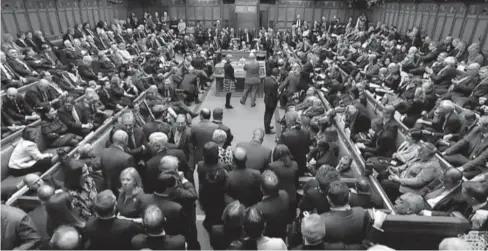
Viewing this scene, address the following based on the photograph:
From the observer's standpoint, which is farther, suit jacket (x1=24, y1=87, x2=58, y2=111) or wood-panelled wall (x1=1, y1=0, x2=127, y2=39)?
wood-panelled wall (x1=1, y1=0, x2=127, y2=39)

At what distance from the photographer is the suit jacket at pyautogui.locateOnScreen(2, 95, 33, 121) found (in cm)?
654

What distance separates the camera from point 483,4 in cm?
1175

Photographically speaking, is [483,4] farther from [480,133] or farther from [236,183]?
[236,183]

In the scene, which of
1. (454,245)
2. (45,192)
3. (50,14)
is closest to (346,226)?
(454,245)

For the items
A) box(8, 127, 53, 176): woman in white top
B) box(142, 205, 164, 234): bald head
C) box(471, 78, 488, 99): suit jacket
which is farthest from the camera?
box(471, 78, 488, 99): suit jacket

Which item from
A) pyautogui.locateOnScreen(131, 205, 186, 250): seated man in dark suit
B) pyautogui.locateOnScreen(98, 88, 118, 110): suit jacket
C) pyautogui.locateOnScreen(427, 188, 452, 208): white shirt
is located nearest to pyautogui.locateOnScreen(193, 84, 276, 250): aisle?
pyautogui.locateOnScreen(98, 88, 118, 110): suit jacket

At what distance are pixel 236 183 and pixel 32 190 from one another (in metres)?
2.27

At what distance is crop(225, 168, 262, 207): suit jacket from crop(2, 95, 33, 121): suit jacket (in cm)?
520

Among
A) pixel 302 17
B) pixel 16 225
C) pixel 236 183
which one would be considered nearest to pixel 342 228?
pixel 236 183

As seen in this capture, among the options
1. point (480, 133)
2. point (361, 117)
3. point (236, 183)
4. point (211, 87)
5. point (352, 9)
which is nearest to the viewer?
point (236, 183)

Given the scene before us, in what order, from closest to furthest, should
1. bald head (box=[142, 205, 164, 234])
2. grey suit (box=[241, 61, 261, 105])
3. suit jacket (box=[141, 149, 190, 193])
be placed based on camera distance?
bald head (box=[142, 205, 164, 234])
suit jacket (box=[141, 149, 190, 193])
grey suit (box=[241, 61, 261, 105])

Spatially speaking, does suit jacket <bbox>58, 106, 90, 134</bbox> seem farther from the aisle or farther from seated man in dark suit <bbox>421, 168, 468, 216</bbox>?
seated man in dark suit <bbox>421, 168, 468, 216</bbox>

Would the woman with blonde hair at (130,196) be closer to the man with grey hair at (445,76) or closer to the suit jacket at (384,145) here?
the suit jacket at (384,145)

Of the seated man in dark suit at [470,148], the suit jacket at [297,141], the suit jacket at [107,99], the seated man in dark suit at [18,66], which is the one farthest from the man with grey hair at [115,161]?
the seated man in dark suit at [18,66]
